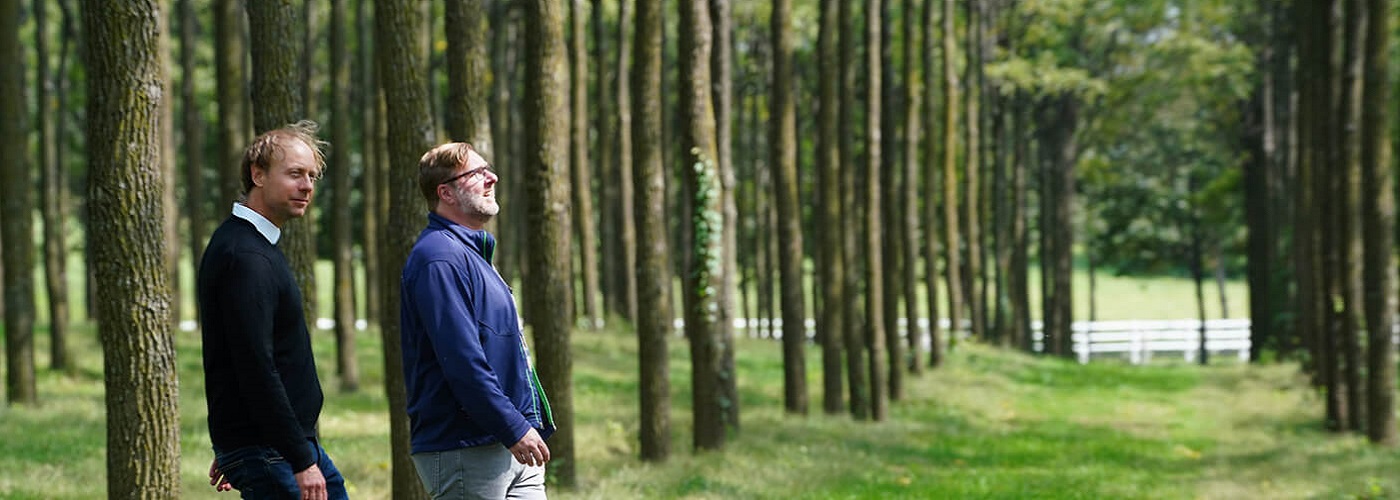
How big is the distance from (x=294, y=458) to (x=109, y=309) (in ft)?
6.55

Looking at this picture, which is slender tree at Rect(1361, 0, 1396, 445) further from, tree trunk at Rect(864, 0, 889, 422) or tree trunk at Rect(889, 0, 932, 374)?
tree trunk at Rect(889, 0, 932, 374)

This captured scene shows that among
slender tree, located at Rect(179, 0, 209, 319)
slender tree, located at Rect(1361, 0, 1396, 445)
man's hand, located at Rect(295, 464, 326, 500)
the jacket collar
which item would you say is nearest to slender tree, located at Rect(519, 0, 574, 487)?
the jacket collar

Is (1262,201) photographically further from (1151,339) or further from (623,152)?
(623,152)

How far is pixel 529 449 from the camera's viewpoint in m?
5.21

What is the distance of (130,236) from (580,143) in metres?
17.1

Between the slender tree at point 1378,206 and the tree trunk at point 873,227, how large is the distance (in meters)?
5.88

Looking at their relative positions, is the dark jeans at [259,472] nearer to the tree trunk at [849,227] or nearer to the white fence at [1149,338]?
the tree trunk at [849,227]

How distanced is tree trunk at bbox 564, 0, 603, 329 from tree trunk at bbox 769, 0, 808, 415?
2634 millimetres

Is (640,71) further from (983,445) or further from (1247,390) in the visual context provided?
(1247,390)

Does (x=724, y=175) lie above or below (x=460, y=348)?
above

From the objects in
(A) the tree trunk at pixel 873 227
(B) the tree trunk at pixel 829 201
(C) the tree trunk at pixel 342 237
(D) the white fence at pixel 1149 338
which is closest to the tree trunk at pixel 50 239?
(C) the tree trunk at pixel 342 237

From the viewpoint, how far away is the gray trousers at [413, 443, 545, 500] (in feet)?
17.4

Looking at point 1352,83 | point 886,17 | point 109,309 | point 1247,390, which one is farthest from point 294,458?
point 1247,390

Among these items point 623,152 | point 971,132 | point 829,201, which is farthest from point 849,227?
point 971,132
